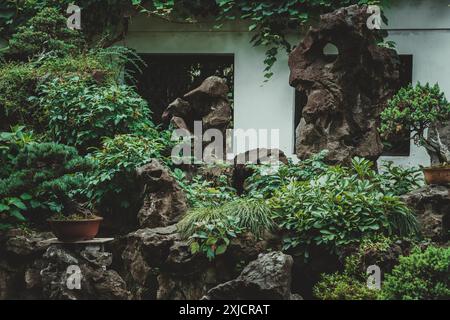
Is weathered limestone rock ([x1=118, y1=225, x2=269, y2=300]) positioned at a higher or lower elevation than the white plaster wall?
lower

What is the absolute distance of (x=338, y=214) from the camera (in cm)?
650

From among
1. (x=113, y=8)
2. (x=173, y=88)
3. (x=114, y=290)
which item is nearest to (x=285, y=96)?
(x=173, y=88)

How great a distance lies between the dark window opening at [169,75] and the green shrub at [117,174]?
446 centimetres

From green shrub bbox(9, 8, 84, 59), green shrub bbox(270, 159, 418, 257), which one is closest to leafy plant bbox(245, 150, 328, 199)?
green shrub bbox(270, 159, 418, 257)

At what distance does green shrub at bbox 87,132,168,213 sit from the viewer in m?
7.17

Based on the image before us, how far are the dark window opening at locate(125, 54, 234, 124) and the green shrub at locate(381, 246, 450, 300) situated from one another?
7.20m

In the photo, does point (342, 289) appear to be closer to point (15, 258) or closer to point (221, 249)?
point (221, 249)

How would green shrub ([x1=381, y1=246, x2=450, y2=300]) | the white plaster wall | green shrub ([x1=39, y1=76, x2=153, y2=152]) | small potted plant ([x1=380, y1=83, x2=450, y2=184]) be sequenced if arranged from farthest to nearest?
the white plaster wall, green shrub ([x1=39, y1=76, x2=153, y2=152]), small potted plant ([x1=380, y1=83, x2=450, y2=184]), green shrub ([x1=381, y1=246, x2=450, y2=300])

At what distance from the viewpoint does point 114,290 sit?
6043mm

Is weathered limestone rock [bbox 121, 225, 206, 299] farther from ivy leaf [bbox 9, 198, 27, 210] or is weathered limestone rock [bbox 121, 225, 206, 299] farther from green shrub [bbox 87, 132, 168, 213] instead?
ivy leaf [bbox 9, 198, 27, 210]

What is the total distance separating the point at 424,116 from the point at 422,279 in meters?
2.86

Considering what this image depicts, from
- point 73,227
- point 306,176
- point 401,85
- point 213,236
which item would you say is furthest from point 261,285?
point 401,85
